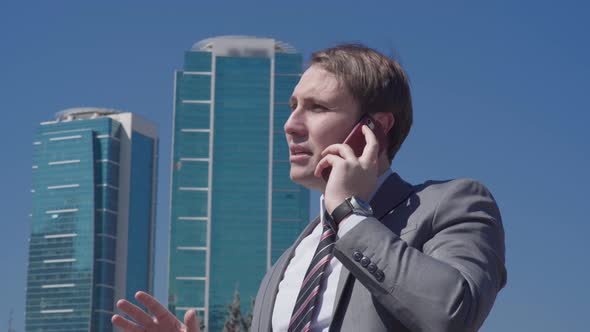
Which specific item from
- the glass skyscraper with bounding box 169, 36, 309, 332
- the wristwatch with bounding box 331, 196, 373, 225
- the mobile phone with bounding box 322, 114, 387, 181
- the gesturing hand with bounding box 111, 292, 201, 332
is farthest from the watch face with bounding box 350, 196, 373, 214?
the glass skyscraper with bounding box 169, 36, 309, 332

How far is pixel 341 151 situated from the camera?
2.57 m

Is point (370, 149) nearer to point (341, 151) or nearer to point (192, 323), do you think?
point (341, 151)

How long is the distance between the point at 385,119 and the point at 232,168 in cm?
12685

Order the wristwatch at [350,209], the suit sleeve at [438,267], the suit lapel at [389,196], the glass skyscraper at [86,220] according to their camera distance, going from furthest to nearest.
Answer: the glass skyscraper at [86,220] → the suit lapel at [389,196] → the wristwatch at [350,209] → the suit sleeve at [438,267]

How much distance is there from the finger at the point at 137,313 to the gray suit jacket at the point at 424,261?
2.46ft

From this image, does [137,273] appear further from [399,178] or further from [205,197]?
[399,178]

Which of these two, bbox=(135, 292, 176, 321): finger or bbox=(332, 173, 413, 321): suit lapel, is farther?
bbox=(135, 292, 176, 321): finger

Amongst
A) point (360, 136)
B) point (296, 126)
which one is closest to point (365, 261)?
point (360, 136)

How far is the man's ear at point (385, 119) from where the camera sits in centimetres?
283

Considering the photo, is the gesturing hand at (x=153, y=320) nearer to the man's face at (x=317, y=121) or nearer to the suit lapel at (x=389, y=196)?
the man's face at (x=317, y=121)

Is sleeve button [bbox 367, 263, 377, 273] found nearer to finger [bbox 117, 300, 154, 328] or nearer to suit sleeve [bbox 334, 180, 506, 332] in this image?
suit sleeve [bbox 334, 180, 506, 332]

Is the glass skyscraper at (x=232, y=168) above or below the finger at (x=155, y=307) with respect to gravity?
below

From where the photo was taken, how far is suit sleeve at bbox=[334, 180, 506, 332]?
2199 mm

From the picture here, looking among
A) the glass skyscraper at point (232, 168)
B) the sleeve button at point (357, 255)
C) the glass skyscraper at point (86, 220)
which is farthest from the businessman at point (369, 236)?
the glass skyscraper at point (86, 220)
